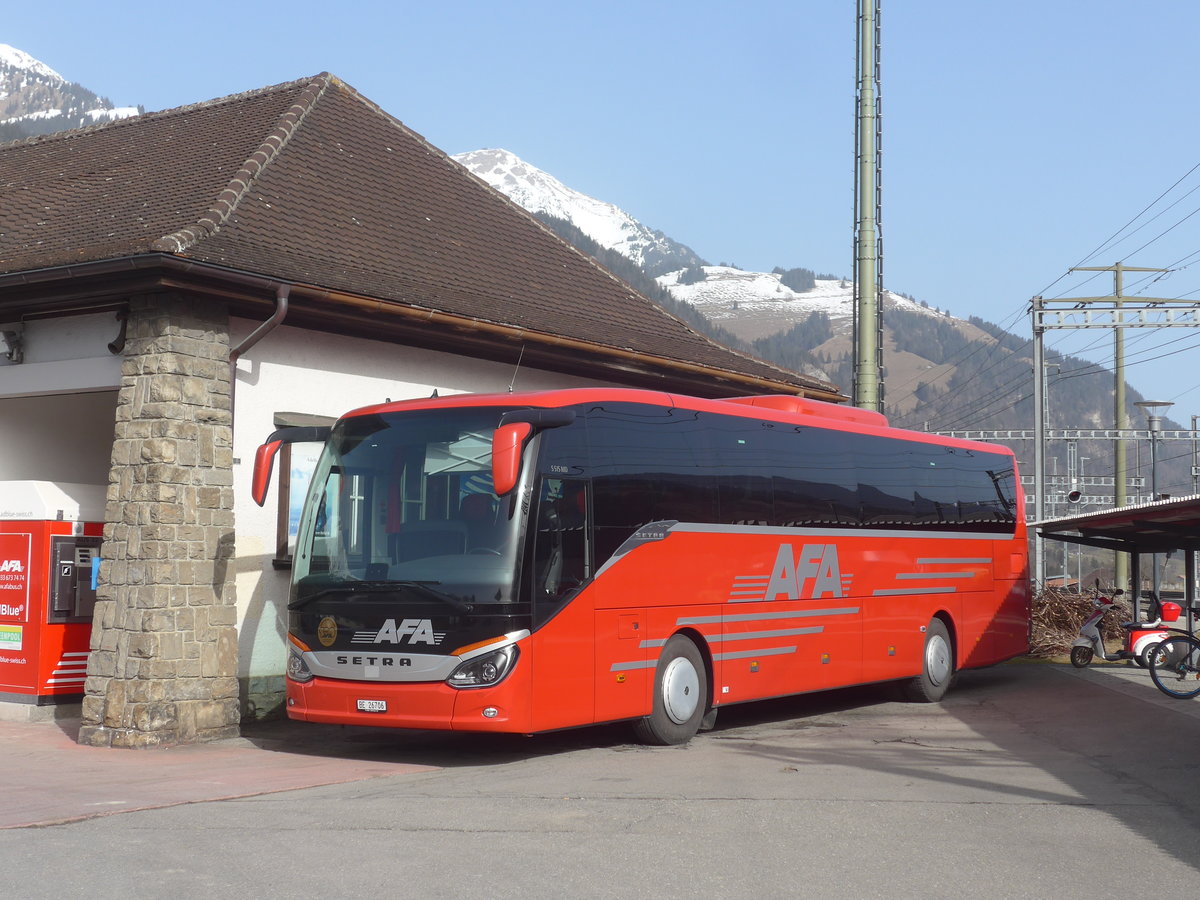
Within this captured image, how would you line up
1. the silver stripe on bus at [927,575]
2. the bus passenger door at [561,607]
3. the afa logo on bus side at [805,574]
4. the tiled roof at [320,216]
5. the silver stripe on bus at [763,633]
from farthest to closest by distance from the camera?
the silver stripe on bus at [927,575]
the tiled roof at [320,216]
the afa logo on bus side at [805,574]
the silver stripe on bus at [763,633]
the bus passenger door at [561,607]

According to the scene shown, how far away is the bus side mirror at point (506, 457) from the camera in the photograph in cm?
1042

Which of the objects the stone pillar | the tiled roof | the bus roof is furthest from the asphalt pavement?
the tiled roof

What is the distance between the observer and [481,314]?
1630cm

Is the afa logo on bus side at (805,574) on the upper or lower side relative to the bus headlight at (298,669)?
upper

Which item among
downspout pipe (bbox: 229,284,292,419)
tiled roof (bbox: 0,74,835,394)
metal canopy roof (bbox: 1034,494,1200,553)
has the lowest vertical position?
metal canopy roof (bbox: 1034,494,1200,553)

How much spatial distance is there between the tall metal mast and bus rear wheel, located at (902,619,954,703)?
308 cm

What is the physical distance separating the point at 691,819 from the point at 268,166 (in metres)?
10.3

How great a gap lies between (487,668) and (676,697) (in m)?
2.27

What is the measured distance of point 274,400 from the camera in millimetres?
14586

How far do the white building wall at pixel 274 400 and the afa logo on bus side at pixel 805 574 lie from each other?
14.7 feet

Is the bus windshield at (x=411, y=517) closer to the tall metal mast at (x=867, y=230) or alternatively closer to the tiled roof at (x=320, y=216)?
the tiled roof at (x=320, y=216)

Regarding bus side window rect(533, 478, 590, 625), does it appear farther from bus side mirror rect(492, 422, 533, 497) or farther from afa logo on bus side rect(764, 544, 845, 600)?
afa logo on bus side rect(764, 544, 845, 600)

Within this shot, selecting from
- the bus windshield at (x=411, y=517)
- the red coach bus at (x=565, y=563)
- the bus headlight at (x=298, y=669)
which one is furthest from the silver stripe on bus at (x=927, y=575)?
the bus headlight at (x=298, y=669)

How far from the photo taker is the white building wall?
14.1 metres
